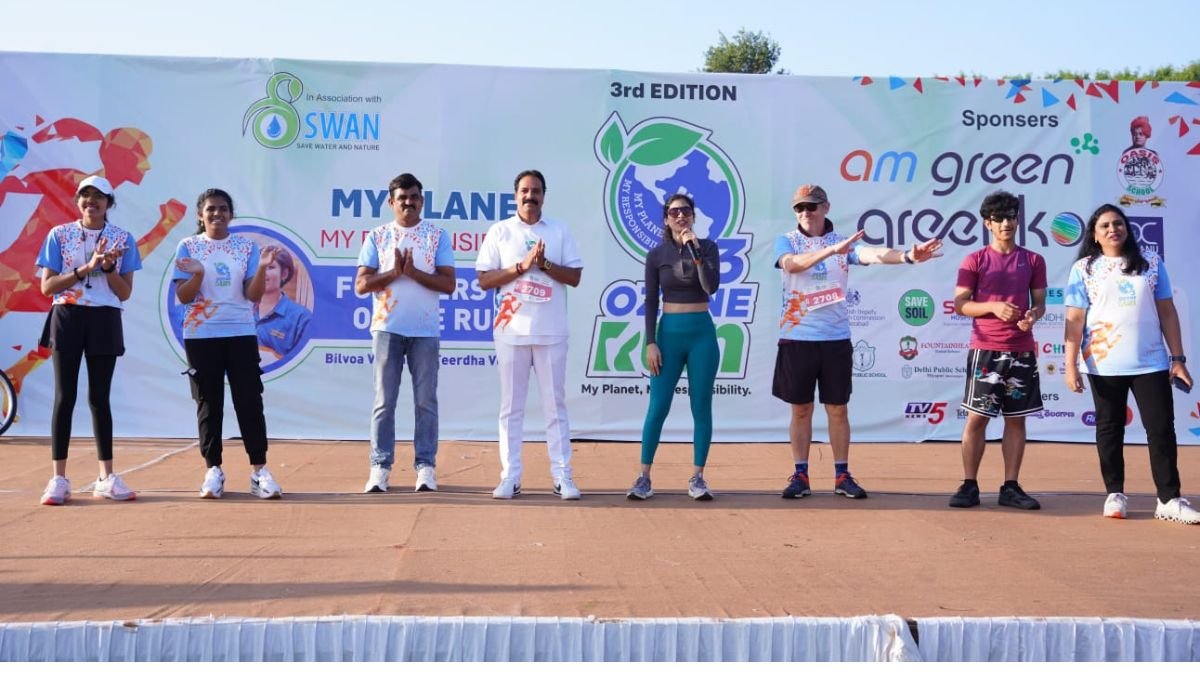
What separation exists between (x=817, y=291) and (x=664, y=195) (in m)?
3.20

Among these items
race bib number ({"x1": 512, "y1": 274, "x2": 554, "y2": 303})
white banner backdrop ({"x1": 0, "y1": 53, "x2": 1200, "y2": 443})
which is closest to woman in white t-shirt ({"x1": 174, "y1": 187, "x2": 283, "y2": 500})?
race bib number ({"x1": 512, "y1": 274, "x2": 554, "y2": 303})

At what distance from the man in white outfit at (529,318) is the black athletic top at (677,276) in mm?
388

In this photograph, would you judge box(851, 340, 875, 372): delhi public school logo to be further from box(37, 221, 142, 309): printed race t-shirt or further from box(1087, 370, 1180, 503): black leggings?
box(37, 221, 142, 309): printed race t-shirt

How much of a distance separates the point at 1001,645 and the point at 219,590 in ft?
7.84

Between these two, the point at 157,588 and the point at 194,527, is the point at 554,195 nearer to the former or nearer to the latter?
the point at 194,527

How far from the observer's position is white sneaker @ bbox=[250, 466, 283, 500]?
5535 mm

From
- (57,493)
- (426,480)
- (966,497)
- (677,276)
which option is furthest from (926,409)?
(57,493)

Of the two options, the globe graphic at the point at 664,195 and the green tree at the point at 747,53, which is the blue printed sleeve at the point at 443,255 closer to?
the globe graphic at the point at 664,195

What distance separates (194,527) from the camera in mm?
4715

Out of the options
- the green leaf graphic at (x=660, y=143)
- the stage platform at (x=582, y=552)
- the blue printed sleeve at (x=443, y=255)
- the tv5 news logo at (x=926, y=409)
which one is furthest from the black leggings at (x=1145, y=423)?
the green leaf graphic at (x=660, y=143)

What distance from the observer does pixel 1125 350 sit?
5.23 m

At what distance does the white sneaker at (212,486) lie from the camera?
552cm

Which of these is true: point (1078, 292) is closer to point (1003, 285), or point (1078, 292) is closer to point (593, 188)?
point (1003, 285)
